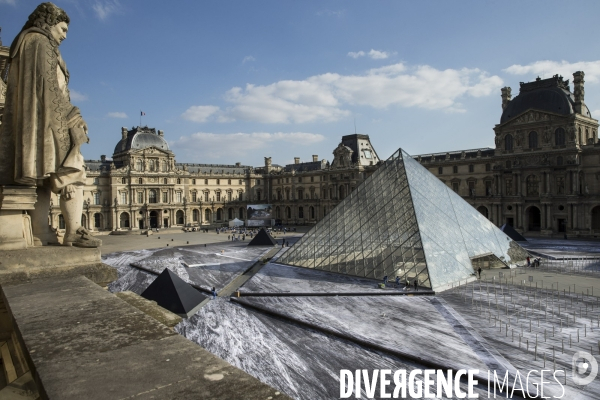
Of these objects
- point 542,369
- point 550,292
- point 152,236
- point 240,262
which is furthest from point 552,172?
point 152,236

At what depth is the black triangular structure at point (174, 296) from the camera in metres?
17.6

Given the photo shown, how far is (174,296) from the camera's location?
59.0ft

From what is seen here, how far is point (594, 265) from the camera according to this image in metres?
27.6

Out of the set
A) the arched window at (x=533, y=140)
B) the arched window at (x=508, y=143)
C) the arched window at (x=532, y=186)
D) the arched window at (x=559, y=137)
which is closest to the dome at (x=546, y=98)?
the arched window at (x=559, y=137)

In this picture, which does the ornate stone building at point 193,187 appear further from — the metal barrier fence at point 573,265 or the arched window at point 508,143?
the metal barrier fence at point 573,265

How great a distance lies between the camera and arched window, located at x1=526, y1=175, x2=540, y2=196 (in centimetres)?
4491

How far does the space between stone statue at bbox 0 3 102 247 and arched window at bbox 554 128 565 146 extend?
1906 inches

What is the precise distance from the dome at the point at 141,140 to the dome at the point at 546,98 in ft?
156

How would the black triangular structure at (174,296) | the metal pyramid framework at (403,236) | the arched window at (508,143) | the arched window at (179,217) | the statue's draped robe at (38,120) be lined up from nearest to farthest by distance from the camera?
the statue's draped robe at (38,120), the black triangular structure at (174,296), the metal pyramid framework at (403,236), the arched window at (508,143), the arched window at (179,217)

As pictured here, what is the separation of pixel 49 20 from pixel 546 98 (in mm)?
49672

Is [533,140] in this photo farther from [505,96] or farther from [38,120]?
[38,120]

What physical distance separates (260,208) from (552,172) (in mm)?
38524

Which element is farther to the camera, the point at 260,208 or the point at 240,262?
the point at 260,208

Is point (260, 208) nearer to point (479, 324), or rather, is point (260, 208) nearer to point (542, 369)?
point (479, 324)
